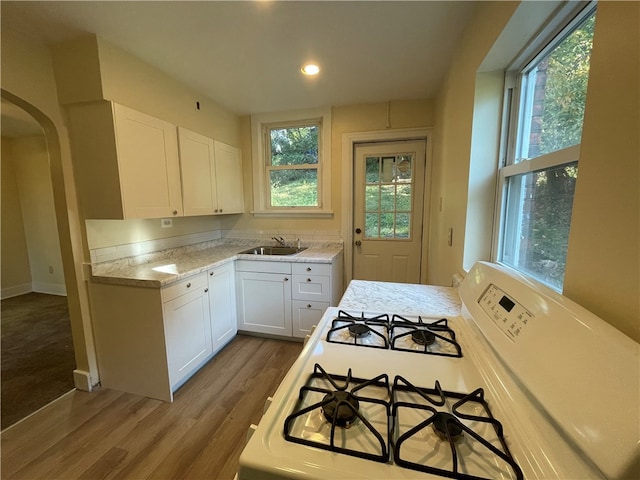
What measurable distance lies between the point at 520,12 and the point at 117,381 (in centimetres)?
305

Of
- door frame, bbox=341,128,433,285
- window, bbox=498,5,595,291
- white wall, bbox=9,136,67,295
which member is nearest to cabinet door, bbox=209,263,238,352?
door frame, bbox=341,128,433,285

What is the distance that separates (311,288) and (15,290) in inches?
183

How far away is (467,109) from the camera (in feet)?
4.77

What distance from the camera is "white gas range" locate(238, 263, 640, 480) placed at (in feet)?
1.40

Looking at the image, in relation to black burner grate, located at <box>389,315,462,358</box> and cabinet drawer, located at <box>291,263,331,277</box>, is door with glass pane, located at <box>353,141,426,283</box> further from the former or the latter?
black burner grate, located at <box>389,315,462,358</box>

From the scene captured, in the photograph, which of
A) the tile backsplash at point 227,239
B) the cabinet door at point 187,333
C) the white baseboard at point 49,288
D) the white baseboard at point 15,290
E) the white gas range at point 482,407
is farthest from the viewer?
the white baseboard at point 49,288

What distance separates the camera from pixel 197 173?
2.45 meters

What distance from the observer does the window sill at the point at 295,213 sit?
9.91 feet

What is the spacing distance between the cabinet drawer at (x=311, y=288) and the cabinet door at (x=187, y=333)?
Result: 79 cm

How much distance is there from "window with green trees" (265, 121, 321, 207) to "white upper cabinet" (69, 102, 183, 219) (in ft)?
4.60

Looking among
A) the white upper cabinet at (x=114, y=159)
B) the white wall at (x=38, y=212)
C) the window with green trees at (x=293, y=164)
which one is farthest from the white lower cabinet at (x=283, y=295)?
the white wall at (x=38, y=212)

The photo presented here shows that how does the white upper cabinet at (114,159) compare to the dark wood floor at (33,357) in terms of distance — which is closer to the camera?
the white upper cabinet at (114,159)

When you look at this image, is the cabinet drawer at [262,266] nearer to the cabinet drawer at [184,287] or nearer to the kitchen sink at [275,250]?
the kitchen sink at [275,250]

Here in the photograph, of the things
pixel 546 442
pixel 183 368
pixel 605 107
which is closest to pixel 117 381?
pixel 183 368
